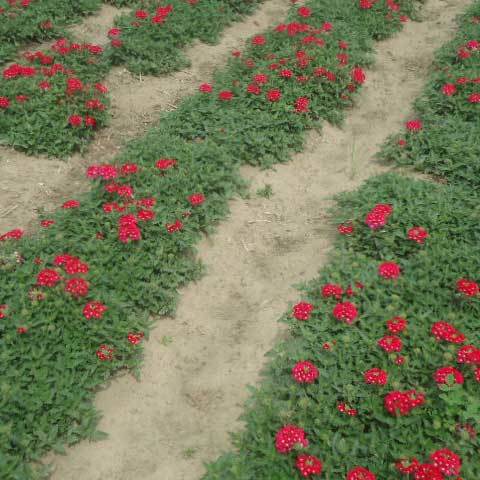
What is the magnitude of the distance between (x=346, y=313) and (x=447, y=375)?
913 millimetres

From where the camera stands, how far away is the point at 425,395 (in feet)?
13.0

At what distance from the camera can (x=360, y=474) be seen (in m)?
3.48

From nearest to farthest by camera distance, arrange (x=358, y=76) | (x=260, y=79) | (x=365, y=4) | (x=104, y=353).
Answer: (x=104, y=353), (x=260, y=79), (x=358, y=76), (x=365, y=4)

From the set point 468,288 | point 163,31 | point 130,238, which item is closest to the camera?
point 468,288

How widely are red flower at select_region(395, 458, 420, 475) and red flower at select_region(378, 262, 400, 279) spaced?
1.64 m

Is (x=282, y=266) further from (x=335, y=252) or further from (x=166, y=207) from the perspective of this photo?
(x=166, y=207)

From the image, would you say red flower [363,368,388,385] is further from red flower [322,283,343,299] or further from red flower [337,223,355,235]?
red flower [337,223,355,235]

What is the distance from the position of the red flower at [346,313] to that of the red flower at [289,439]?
1.07 m

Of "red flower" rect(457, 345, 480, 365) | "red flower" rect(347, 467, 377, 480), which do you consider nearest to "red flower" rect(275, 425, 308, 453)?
"red flower" rect(347, 467, 377, 480)

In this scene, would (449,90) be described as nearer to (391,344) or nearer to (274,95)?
(274,95)

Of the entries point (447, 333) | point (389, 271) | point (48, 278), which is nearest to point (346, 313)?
point (389, 271)

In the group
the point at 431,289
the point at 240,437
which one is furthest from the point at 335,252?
the point at 240,437

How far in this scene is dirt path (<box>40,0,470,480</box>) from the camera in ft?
13.3

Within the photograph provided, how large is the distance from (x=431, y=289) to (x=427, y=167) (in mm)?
2037
